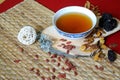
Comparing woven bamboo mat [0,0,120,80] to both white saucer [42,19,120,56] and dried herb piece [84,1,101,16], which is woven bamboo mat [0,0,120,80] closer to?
white saucer [42,19,120,56]

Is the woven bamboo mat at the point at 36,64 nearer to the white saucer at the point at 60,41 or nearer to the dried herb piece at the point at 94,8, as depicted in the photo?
the white saucer at the point at 60,41

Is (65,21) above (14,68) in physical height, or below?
above

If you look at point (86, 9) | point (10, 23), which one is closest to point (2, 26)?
point (10, 23)

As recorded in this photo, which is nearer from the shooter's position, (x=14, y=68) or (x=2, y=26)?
(x=14, y=68)

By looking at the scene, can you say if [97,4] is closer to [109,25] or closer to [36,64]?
[109,25]

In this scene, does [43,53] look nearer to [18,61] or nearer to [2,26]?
[18,61]

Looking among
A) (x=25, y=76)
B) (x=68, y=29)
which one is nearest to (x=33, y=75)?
(x=25, y=76)
